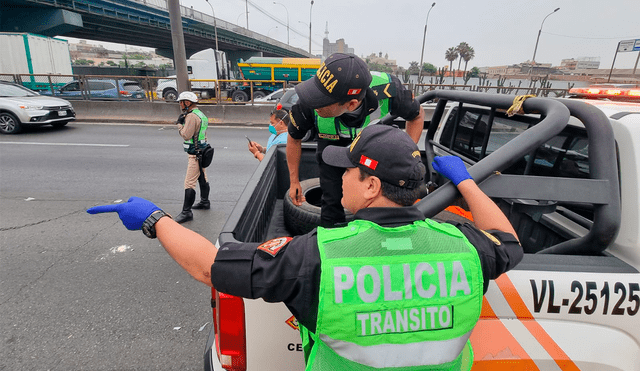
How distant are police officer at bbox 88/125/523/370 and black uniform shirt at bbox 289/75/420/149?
4.02 feet

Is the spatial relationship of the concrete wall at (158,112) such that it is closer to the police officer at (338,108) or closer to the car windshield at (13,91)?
the car windshield at (13,91)

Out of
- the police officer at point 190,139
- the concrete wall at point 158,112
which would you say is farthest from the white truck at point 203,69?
the police officer at point 190,139

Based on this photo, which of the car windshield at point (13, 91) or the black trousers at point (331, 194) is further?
the car windshield at point (13, 91)

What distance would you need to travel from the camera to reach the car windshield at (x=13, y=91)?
1070 cm

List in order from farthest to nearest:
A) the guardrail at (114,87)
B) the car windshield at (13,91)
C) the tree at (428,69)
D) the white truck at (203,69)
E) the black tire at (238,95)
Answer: the tree at (428,69), the white truck at (203,69), the black tire at (238,95), the guardrail at (114,87), the car windshield at (13,91)

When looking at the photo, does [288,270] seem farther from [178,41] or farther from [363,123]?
[178,41]

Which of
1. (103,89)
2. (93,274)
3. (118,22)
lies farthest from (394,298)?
(118,22)

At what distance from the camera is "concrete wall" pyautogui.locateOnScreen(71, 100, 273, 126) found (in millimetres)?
13617

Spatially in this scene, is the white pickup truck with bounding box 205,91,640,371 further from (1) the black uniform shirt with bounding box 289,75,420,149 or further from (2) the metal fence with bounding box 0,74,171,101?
(2) the metal fence with bounding box 0,74,171,101

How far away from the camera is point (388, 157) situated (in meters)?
1.08

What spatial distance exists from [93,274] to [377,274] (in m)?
3.56

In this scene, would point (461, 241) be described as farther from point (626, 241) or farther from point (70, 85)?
point (70, 85)

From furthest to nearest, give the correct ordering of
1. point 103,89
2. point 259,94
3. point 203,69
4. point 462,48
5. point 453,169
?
1. point 462,48
2. point 203,69
3. point 259,94
4. point 103,89
5. point 453,169

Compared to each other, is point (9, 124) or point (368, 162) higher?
point (368, 162)
